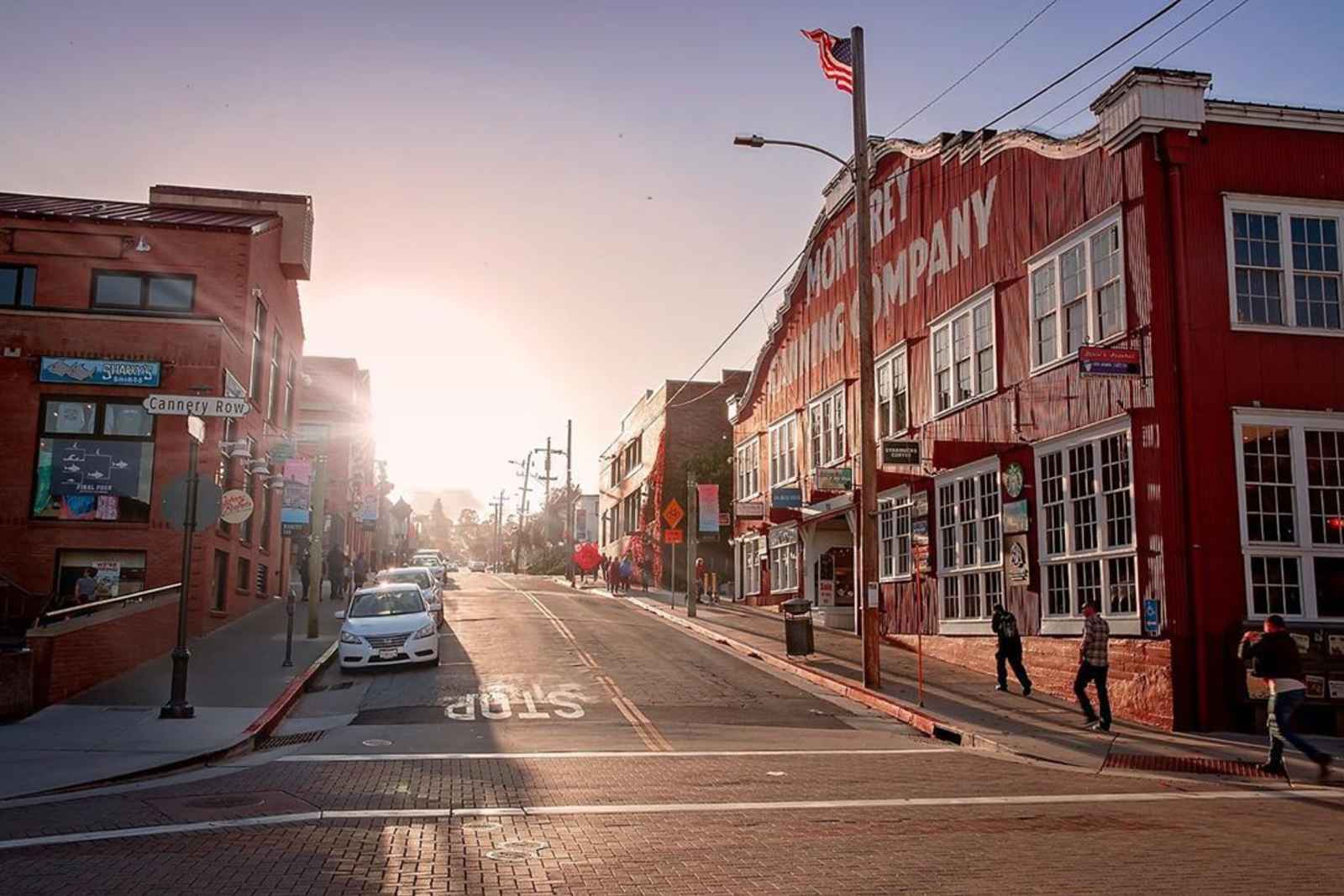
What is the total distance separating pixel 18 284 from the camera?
85.8 feet

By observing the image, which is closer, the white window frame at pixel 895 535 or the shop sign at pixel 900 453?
the shop sign at pixel 900 453

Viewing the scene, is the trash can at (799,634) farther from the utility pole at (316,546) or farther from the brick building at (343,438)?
the brick building at (343,438)

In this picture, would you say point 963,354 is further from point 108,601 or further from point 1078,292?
point 108,601

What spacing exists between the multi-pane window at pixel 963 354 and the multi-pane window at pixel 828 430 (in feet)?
18.7

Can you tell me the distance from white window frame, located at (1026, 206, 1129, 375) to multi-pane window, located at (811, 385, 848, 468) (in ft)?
31.8

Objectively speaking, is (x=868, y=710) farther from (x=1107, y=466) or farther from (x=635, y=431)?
(x=635, y=431)

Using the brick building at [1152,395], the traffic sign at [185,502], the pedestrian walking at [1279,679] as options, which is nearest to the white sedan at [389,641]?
the traffic sign at [185,502]

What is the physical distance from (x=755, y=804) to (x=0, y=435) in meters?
19.9

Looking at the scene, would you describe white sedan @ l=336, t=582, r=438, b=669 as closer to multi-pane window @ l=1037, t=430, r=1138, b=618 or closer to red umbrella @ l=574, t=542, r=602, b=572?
multi-pane window @ l=1037, t=430, r=1138, b=618

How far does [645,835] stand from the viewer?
874cm

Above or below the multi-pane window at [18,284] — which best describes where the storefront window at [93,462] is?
below

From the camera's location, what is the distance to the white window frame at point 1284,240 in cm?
1708

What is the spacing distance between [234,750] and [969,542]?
14.5 metres

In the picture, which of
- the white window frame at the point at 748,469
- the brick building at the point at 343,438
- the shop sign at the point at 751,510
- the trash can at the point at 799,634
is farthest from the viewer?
the brick building at the point at 343,438
